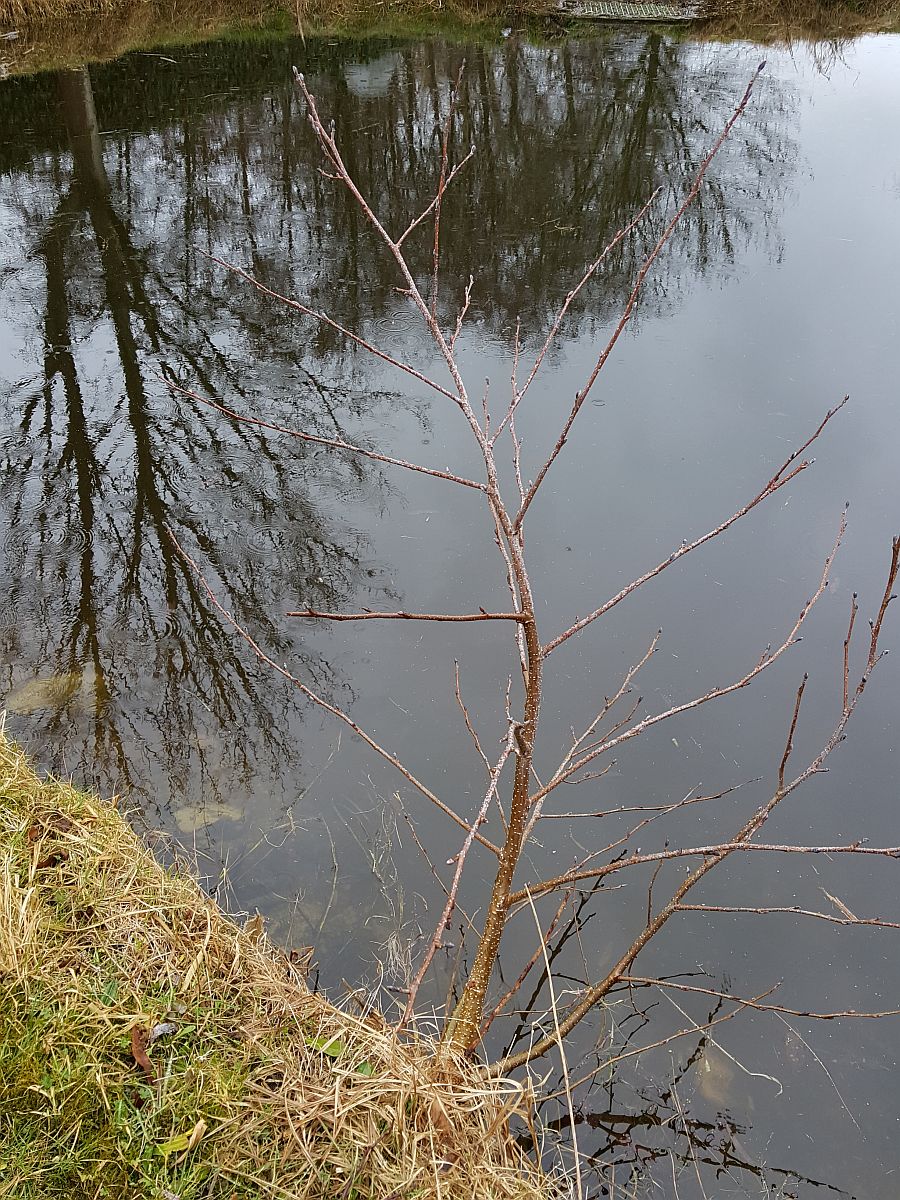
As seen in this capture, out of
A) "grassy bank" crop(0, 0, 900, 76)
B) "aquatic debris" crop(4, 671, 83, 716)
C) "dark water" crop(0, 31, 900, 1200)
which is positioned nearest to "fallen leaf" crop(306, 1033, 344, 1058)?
"dark water" crop(0, 31, 900, 1200)

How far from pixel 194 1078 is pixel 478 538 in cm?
266

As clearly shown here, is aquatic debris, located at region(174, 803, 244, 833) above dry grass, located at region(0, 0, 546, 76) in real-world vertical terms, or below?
below

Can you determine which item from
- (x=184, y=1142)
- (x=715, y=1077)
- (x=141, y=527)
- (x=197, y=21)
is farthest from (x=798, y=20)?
(x=184, y=1142)

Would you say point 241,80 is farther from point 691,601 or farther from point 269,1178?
point 269,1178

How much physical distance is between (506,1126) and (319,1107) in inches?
17.9

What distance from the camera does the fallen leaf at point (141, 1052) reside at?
2.30 meters

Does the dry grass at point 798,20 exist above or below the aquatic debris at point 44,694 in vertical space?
above

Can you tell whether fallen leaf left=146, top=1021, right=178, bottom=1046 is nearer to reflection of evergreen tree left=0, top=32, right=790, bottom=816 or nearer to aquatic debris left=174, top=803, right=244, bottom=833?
aquatic debris left=174, top=803, right=244, bottom=833

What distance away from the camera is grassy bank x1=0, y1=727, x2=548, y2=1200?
213 cm

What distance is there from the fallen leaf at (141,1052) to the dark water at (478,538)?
65cm

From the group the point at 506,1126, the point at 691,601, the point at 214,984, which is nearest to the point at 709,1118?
the point at 506,1126

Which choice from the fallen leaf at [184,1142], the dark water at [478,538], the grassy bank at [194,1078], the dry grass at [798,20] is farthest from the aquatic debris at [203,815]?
the dry grass at [798,20]

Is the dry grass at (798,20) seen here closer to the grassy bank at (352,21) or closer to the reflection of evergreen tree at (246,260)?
the grassy bank at (352,21)

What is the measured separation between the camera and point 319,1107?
2213mm
